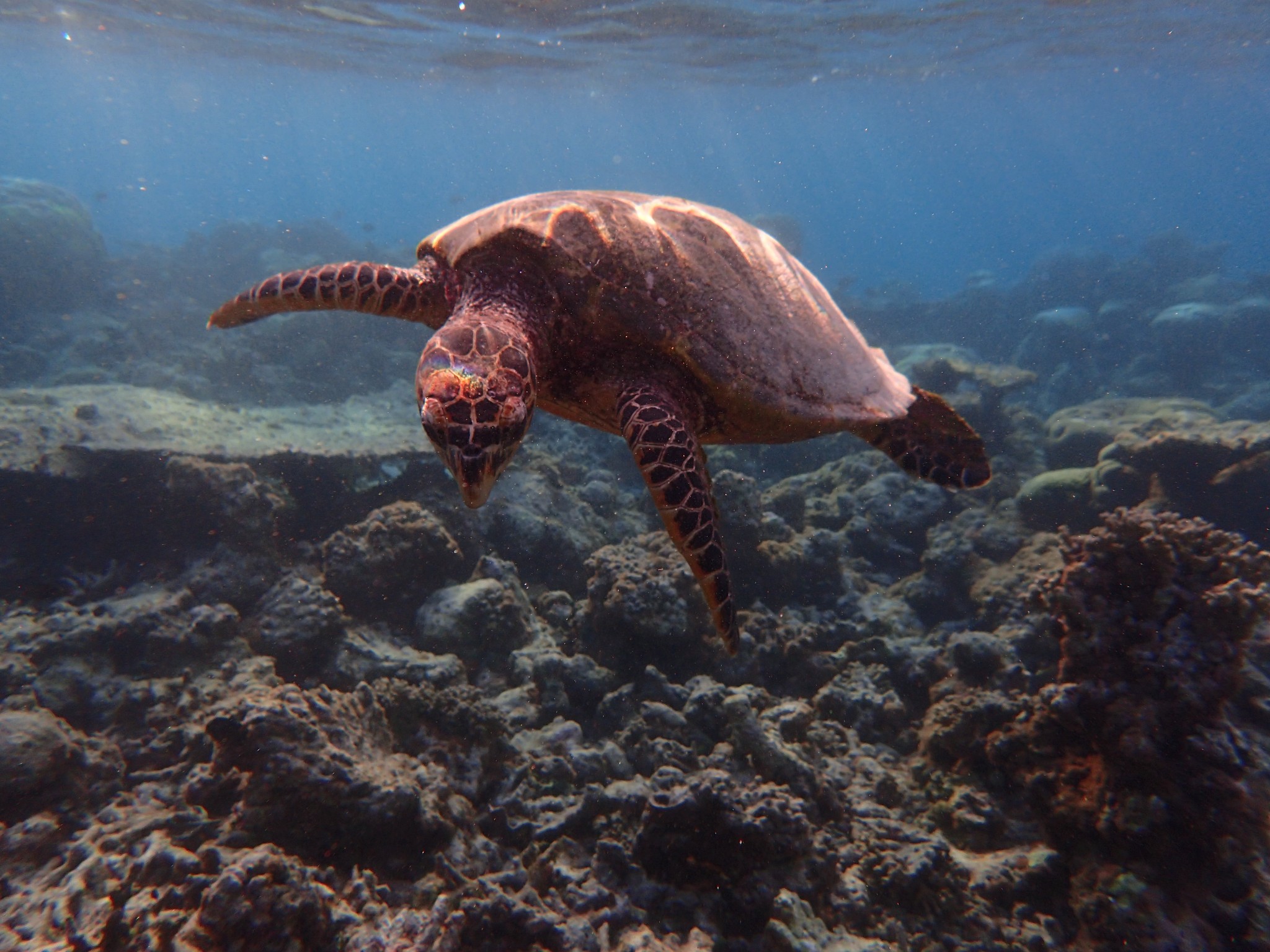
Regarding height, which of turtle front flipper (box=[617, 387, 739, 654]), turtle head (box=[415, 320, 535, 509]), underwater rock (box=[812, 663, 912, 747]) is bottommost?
underwater rock (box=[812, 663, 912, 747])

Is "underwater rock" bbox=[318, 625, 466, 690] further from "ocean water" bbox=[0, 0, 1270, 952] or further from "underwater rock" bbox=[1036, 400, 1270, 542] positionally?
"underwater rock" bbox=[1036, 400, 1270, 542]

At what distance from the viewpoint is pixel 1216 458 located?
7566mm

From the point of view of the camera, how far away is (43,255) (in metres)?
19.4

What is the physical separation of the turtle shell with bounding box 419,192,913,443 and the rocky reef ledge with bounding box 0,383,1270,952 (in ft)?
7.14

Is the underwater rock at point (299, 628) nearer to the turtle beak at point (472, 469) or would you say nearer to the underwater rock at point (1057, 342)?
the turtle beak at point (472, 469)

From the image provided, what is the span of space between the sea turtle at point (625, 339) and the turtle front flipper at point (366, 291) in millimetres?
15

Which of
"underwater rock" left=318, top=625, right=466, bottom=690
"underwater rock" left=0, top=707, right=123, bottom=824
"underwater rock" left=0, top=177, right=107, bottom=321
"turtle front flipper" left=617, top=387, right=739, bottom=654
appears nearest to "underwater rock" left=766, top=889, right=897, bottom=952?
"turtle front flipper" left=617, top=387, right=739, bottom=654

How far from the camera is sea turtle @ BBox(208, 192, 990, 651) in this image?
9.59 feet

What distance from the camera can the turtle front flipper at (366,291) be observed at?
434 centimetres

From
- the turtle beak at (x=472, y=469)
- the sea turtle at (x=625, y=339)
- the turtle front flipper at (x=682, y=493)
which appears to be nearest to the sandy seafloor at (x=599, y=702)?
the turtle front flipper at (x=682, y=493)

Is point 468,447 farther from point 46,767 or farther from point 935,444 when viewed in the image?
point 935,444

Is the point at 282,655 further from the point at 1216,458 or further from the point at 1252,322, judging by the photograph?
the point at 1252,322

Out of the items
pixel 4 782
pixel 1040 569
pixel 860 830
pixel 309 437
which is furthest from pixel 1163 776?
pixel 309 437

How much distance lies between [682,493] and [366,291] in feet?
9.64
